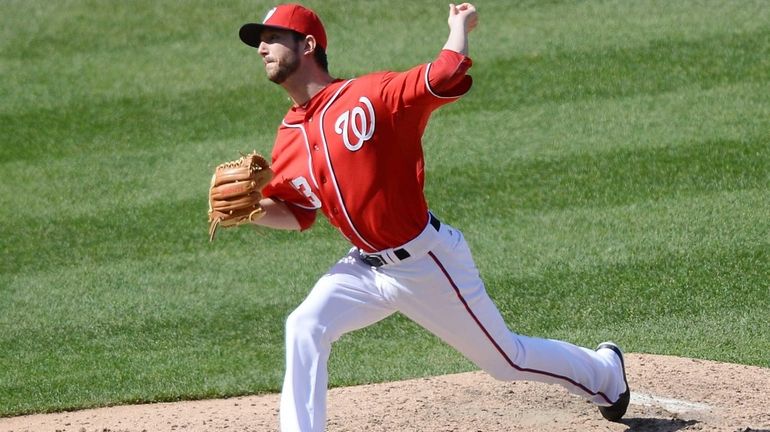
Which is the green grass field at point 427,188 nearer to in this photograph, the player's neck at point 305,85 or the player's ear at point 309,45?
the player's neck at point 305,85

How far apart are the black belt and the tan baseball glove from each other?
43 centimetres

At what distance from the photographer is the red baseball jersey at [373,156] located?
4133mm

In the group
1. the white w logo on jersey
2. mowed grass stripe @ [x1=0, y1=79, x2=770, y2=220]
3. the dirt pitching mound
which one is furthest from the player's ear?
mowed grass stripe @ [x1=0, y1=79, x2=770, y2=220]

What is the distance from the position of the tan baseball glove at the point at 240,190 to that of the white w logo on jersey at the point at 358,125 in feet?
1.16

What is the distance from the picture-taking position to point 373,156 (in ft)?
13.6

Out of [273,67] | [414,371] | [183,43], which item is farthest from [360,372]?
[183,43]

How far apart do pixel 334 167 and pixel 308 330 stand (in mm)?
599

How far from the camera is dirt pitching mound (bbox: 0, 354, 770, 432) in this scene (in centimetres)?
481

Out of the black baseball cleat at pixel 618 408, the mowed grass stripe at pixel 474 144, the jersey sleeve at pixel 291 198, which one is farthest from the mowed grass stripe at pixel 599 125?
the jersey sleeve at pixel 291 198

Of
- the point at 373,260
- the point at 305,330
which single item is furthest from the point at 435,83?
the point at 305,330

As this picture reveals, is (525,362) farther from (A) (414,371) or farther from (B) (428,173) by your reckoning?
(B) (428,173)

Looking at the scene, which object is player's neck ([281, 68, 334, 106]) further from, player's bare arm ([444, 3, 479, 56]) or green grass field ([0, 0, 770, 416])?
green grass field ([0, 0, 770, 416])

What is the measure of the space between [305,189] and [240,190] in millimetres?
253

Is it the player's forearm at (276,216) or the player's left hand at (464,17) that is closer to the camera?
the player's left hand at (464,17)
